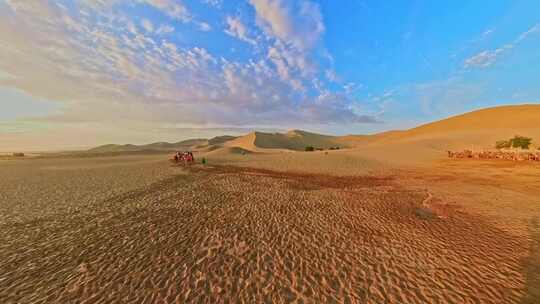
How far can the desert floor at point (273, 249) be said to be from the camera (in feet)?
13.8

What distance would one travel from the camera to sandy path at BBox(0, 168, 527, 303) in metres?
4.18

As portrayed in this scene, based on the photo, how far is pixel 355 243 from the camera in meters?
6.14

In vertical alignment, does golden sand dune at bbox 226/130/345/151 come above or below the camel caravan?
above

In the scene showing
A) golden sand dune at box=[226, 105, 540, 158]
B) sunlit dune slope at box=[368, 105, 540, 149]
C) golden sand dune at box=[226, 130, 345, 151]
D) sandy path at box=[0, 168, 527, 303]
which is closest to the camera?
sandy path at box=[0, 168, 527, 303]

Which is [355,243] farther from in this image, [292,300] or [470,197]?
[470,197]

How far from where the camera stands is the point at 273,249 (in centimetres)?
588

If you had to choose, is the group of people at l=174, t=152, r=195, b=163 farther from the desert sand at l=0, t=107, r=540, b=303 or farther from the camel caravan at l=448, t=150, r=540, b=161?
the camel caravan at l=448, t=150, r=540, b=161

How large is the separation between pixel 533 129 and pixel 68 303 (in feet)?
255

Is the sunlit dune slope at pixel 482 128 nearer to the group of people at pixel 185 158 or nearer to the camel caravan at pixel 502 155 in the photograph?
the camel caravan at pixel 502 155

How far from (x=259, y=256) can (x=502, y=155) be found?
118 feet

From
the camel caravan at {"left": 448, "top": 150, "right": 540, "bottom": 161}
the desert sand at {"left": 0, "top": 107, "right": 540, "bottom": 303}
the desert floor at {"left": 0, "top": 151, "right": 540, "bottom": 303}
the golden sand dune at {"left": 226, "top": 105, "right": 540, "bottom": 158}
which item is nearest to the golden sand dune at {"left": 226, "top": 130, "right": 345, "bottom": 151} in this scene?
the golden sand dune at {"left": 226, "top": 105, "right": 540, "bottom": 158}

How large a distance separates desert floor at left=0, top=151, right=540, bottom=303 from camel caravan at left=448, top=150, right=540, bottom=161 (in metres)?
Result: 18.1

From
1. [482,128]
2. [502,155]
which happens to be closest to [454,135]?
[482,128]

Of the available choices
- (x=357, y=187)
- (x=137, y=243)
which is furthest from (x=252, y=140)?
(x=137, y=243)
